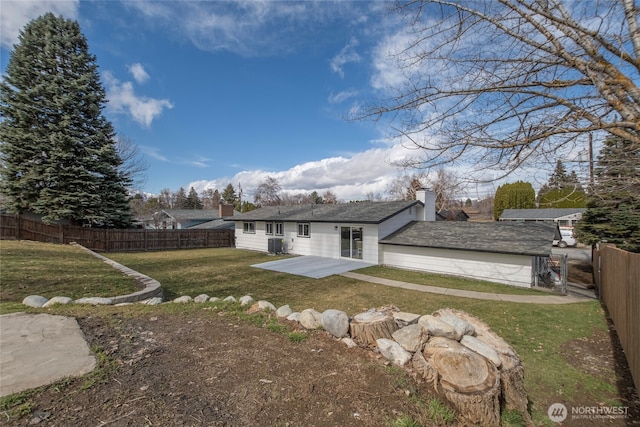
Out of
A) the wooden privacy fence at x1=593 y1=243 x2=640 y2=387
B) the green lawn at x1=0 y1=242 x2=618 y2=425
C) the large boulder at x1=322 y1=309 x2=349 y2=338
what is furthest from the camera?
the green lawn at x1=0 y1=242 x2=618 y2=425

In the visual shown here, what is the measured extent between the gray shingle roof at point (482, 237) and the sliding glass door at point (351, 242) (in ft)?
4.93

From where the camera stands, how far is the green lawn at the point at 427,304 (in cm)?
398

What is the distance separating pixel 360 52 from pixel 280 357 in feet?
22.9

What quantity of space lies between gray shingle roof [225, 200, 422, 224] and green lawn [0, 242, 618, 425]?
296cm

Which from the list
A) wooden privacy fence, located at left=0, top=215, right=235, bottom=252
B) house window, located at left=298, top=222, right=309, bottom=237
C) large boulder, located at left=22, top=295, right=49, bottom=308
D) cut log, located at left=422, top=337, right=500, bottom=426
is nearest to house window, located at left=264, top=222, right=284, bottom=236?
house window, located at left=298, top=222, right=309, bottom=237

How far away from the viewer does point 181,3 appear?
7.85 metres

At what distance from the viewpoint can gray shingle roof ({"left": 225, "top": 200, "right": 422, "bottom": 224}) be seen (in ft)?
46.8

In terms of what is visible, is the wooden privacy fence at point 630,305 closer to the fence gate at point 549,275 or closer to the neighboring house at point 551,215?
the fence gate at point 549,275

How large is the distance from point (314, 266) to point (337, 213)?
14.9ft

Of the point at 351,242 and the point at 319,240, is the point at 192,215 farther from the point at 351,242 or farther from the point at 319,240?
the point at 351,242

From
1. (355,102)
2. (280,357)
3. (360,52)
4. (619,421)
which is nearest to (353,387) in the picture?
(280,357)

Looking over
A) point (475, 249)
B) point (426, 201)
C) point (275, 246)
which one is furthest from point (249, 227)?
point (475, 249)

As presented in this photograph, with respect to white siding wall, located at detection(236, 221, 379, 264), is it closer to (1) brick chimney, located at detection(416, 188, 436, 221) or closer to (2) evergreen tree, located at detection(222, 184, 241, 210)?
(1) brick chimney, located at detection(416, 188, 436, 221)

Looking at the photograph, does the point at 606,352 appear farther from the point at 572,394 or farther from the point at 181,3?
the point at 181,3
